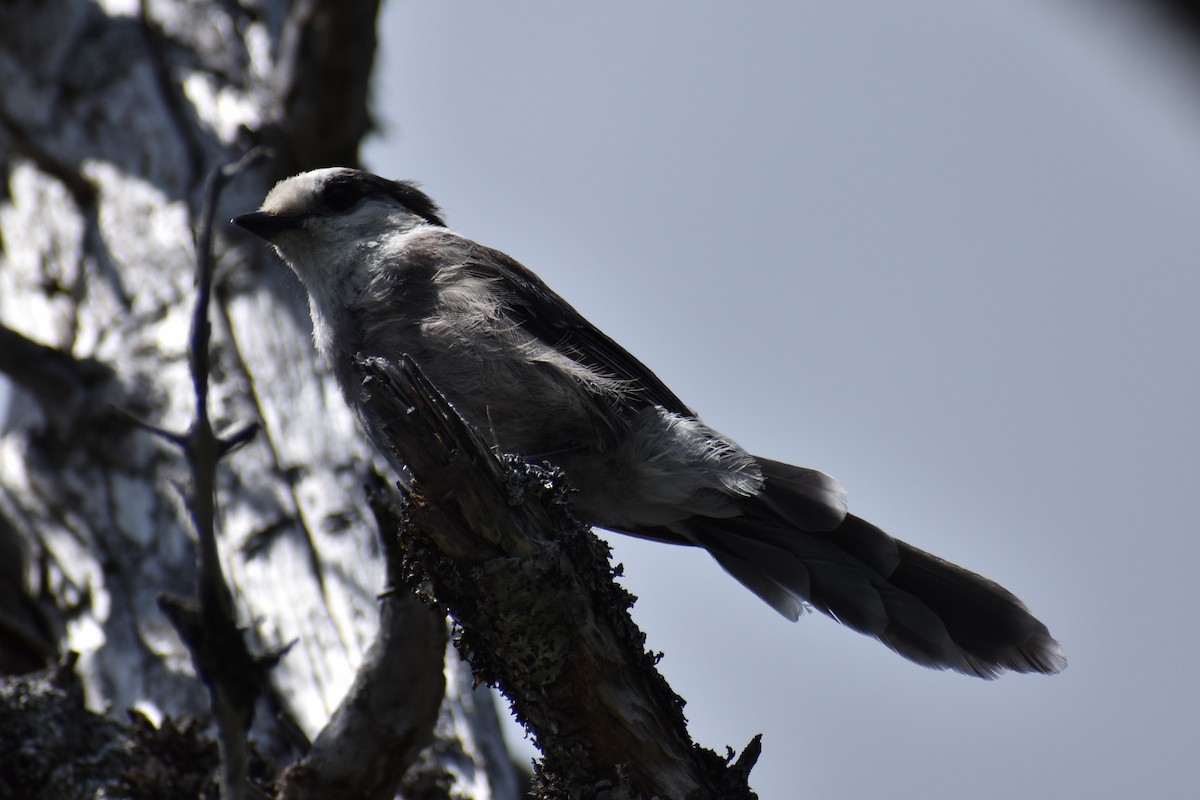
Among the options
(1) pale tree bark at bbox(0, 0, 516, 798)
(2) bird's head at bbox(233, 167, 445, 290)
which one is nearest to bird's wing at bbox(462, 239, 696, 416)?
(2) bird's head at bbox(233, 167, 445, 290)

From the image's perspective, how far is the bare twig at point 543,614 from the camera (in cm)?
217

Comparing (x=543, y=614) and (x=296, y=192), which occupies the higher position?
(x=296, y=192)

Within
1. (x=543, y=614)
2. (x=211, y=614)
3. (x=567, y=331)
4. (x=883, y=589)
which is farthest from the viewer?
(x=567, y=331)

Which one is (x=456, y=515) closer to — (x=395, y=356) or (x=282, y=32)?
(x=395, y=356)

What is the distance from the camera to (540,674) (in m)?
2.21

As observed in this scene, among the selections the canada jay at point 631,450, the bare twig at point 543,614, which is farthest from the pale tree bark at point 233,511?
the canada jay at point 631,450

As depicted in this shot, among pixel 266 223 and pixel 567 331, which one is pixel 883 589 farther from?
pixel 266 223

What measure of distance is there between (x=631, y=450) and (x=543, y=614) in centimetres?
128

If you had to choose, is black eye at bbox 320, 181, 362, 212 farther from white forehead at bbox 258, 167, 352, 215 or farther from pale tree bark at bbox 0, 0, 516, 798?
pale tree bark at bbox 0, 0, 516, 798

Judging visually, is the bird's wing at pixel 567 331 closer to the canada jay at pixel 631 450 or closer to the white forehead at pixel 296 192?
the canada jay at pixel 631 450

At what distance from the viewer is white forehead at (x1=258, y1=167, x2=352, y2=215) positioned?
3859 millimetres

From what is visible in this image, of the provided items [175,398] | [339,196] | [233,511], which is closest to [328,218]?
[339,196]

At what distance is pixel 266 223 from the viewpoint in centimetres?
375

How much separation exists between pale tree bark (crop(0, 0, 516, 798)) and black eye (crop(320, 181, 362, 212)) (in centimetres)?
32
